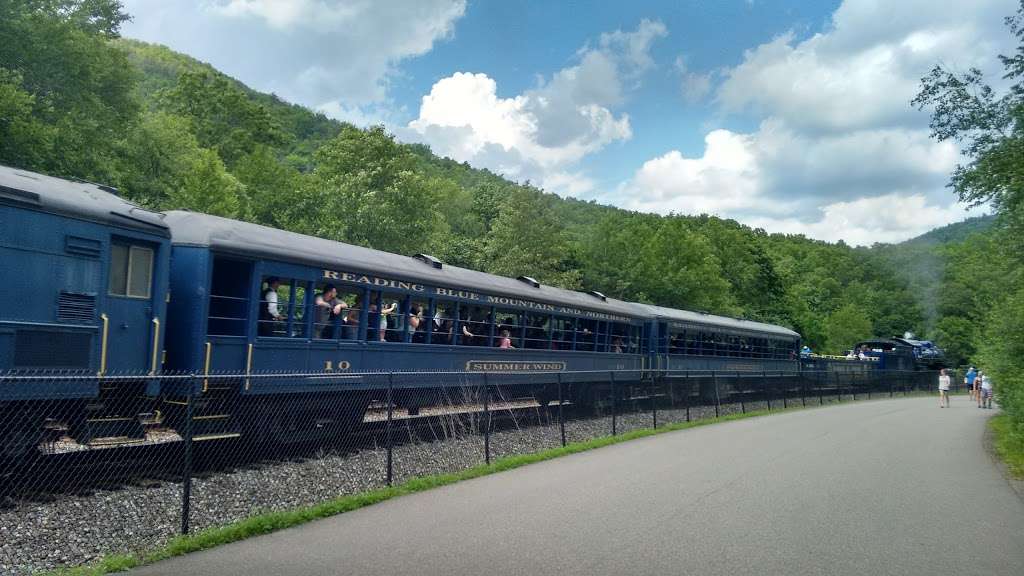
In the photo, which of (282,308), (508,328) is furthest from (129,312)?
(508,328)

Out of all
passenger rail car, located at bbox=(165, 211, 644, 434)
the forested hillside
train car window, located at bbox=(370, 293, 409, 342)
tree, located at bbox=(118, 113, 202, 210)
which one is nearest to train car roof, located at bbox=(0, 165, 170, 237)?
passenger rail car, located at bbox=(165, 211, 644, 434)

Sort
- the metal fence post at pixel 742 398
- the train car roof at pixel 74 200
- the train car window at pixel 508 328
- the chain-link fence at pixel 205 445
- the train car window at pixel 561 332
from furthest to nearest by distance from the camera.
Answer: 1. the metal fence post at pixel 742 398
2. the train car window at pixel 561 332
3. the train car window at pixel 508 328
4. the train car roof at pixel 74 200
5. the chain-link fence at pixel 205 445

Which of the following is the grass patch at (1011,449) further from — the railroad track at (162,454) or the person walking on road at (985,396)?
the person walking on road at (985,396)

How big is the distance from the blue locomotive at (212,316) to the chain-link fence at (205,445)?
6 cm

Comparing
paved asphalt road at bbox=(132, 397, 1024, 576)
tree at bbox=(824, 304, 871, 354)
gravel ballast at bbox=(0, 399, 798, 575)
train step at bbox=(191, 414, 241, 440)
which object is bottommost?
paved asphalt road at bbox=(132, 397, 1024, 576)

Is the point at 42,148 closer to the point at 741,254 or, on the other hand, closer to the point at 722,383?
the point at 722,383

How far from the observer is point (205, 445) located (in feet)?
33.0

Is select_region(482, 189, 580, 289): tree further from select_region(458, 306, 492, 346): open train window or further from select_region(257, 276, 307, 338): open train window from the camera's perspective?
select_region(257, 276, 307, 338): open train window

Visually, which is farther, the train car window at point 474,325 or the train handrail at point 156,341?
the train car window at point 474,325

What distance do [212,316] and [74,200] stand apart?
8.07 ft

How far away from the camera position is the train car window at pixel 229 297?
37.7ft

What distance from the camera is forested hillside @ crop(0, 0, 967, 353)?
1144 inches

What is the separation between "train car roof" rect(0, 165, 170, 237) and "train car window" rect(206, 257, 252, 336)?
123 centimetres

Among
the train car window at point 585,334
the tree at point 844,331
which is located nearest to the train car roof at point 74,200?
the train car window at point 585,334
